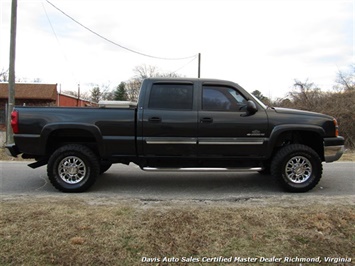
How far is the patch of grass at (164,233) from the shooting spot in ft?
10.6

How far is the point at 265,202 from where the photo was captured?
4906mm

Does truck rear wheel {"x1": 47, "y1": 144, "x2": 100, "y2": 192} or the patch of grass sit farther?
truck rear wheel {"x1": 47, "y1": 144, "x2": 100, "y2": 192}

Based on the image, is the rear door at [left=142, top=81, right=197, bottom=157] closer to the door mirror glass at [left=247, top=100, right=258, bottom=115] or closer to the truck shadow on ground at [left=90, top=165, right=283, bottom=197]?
the truck shadow on ground at [left=90, top=165, right=283, bottom=197]

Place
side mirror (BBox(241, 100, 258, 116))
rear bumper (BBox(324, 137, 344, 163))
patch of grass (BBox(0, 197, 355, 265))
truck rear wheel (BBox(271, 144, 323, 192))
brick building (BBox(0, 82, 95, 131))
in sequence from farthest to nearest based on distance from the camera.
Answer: brick building (BBox(0, 82, 95, 131)) → rear bumper (BBox(324, 137, 344, 163)) → truck rear wheel (BBox(271, 144, 323, 192)) → side mirror (BBox(241, 100, 258, 116)) → patch of grass (BBox(0, 197, 355, 265))

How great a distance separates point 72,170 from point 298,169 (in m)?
3.87

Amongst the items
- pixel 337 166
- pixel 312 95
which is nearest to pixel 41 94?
pixel 312 95

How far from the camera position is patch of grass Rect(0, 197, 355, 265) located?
3.24m

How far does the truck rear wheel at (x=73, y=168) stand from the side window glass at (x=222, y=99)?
7.07ft

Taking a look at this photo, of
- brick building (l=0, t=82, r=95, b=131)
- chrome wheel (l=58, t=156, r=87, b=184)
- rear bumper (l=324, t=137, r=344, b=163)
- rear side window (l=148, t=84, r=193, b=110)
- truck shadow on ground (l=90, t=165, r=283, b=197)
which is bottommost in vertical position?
Result: truck shadow on ground (l=90, t=165, r=283, b=197)

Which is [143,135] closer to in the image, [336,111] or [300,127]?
[300,127]

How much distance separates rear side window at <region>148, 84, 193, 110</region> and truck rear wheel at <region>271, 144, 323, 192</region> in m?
1.79

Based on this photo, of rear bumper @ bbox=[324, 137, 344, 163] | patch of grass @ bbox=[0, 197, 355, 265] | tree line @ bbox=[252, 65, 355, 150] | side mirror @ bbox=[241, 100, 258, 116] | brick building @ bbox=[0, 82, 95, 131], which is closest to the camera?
patch of grass @ bbox=[0, 197, 355, 265]

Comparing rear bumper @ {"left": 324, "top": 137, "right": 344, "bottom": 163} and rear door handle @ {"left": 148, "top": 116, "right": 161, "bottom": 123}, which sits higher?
rear door handle @ {"left": 148, "top": 116, "right": 161, "bottom": 123}

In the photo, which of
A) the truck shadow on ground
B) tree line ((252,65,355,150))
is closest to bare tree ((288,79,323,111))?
tree line ((252,65,355,150))
